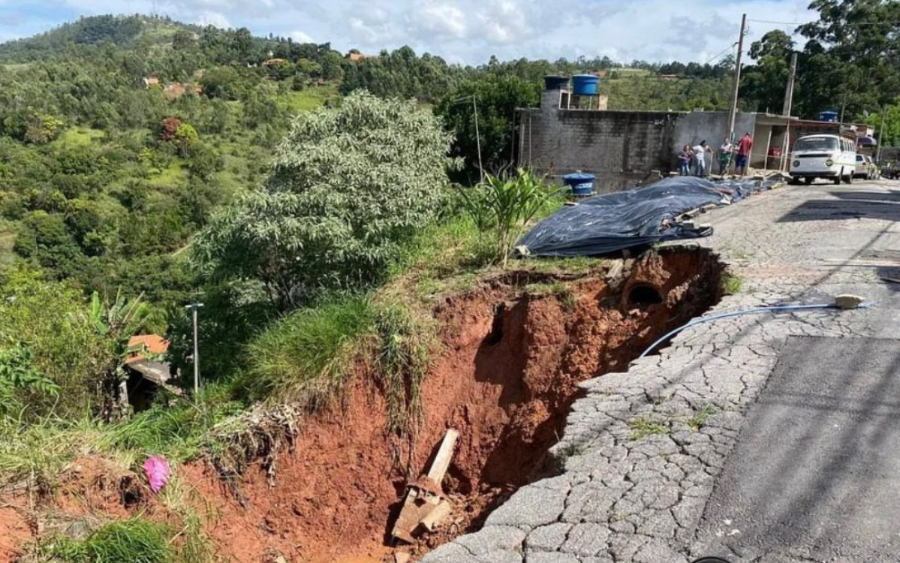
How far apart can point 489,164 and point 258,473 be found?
23164mm

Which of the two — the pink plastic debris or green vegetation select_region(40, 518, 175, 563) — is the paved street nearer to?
green vegetation select_region(40, 518, 175, 563)

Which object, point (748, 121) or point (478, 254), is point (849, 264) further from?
point (748, 121)

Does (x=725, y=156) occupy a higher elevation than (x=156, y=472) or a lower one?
higher

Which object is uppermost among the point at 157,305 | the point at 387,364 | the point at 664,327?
the point at 664,327

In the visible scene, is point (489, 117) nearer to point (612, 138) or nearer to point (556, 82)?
point (556, 82)

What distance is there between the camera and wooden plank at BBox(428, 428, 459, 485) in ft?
21.8

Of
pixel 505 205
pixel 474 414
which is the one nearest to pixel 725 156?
pixel 505 205

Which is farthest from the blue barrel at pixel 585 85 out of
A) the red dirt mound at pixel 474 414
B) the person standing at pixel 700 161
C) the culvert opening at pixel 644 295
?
the culvert opening at pixel 644 295

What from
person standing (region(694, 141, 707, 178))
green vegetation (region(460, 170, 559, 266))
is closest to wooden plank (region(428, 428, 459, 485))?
green vegetation (region(460, 170, 559, 266))

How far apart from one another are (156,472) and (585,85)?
2437cm

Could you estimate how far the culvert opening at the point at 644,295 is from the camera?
7.68 metres

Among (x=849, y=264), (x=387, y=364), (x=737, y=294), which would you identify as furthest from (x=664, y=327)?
(x=387, y=364)

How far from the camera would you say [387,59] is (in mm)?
75812

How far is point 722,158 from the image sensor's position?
67.4 ft
